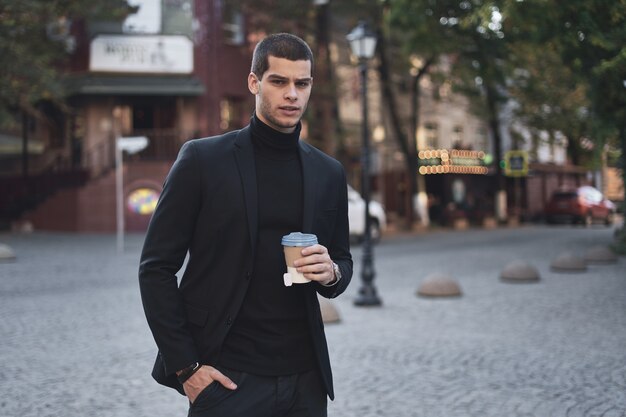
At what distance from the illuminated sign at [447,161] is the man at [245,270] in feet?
116

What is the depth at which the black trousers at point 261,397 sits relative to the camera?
2.31 metres

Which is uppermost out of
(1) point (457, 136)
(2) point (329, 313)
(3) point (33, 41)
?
(3) point (33, 41)

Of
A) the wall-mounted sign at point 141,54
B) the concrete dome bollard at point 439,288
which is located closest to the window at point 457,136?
the wall-mounted sign at point 141,54

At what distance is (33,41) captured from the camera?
72.6 ft

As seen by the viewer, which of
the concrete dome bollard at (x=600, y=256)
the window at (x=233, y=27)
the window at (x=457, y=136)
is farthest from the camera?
the window at (x=457, y=136)

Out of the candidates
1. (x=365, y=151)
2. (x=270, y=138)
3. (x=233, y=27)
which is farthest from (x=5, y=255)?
(x=233, y=27)

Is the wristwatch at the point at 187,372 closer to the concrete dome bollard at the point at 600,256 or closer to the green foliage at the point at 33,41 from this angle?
the green foliage at the point at 33,41

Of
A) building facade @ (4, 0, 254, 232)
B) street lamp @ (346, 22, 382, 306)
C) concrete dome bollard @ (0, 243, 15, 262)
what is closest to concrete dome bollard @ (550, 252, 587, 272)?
street lamp @ (346, 22, 382, 306)

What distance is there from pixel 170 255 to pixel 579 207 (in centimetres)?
3673

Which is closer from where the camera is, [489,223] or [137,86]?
[137,86]

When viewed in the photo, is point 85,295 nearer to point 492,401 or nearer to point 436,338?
point 436,338

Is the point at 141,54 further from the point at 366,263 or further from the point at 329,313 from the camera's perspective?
the point at 329,313

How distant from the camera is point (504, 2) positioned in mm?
9922

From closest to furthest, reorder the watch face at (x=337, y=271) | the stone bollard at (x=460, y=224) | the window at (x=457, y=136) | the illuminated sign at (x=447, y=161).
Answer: the watch face at (x=337, y=271) → the stone bollard at (x=460, y=224) → the illuminated sign at (x=447, y=161) → the window at (x=457, y=136)
